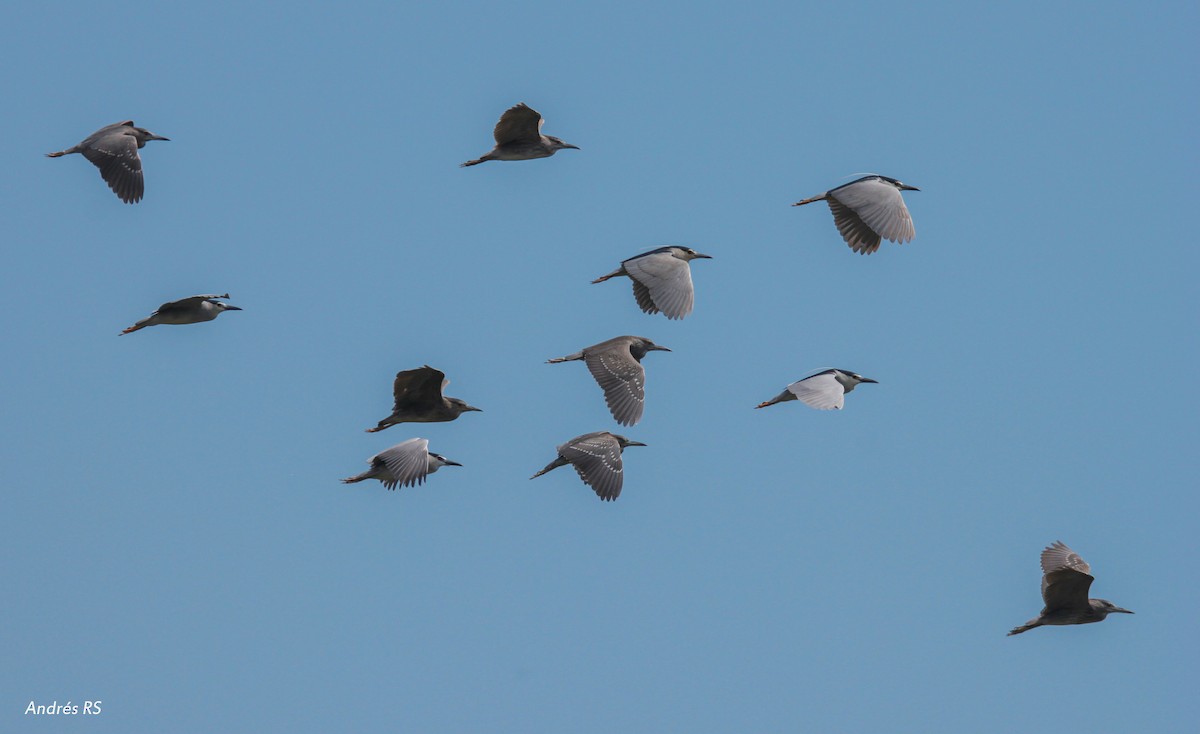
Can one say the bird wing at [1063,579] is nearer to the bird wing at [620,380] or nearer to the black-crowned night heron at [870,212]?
the black-crowned night heron at [870,212]

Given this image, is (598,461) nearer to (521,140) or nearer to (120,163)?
(521,140)

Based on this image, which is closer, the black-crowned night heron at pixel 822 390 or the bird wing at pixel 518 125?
the black-crowned night heron at pixel 822 390

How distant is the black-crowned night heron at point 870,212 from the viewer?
21.8 metres

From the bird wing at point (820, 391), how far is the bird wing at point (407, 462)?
16.7 feet

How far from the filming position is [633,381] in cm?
2136

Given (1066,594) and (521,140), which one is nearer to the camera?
(1066,594)

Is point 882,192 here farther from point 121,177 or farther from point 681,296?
point 121,177

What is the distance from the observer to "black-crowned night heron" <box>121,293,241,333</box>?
73.5ft

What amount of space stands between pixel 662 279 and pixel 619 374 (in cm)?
143

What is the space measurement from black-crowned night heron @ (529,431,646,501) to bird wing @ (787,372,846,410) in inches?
101

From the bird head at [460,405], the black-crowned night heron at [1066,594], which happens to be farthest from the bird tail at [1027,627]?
the bird head at [460,405]

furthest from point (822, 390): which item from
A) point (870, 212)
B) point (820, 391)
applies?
point (870, 212)

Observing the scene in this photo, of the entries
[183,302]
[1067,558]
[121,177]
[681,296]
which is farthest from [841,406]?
[121,177]

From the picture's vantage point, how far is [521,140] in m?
24.3
